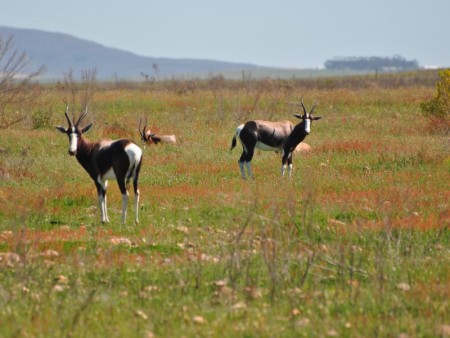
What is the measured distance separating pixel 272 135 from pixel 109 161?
29.3 ft

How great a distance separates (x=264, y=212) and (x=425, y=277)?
529 centimetres

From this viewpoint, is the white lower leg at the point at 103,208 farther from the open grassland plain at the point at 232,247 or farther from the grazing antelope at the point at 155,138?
the grazing antelope at the point at 155,138

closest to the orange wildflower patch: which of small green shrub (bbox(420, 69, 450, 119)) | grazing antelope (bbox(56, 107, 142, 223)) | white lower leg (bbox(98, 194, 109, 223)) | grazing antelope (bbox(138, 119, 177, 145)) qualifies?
grazing antelope (bbox(138, 119, 177, 145))

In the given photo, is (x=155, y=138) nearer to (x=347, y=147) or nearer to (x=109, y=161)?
(x=347, y=147)

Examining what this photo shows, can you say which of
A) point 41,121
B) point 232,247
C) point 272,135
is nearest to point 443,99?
point 272,135

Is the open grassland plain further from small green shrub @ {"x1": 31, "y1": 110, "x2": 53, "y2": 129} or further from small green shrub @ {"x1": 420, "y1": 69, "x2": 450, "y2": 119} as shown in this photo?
small green shrub @ {"x1": 420, "y1": 69, "x2": 450, "y2": 119}

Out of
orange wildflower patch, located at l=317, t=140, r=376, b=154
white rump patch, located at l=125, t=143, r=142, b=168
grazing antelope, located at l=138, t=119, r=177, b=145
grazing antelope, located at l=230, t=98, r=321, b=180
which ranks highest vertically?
white rump patch, located at l=125, t=143, r=142, b=168

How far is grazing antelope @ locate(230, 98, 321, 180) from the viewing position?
2412cm

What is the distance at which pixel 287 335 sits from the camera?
29.0ft

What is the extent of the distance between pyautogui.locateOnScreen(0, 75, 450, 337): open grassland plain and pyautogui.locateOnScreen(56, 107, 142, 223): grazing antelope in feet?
1.95

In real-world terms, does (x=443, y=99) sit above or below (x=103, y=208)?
above

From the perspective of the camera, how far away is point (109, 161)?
54.3 ft

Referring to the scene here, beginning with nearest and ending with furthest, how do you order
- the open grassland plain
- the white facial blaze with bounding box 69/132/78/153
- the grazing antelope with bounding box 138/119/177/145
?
the open grassland plain
the white facial blaze with bounding box 69/132/78/153
the grazing antelope with bounding box 138/119/177/145

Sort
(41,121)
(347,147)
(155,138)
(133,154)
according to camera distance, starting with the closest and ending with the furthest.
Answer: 1. (133,154)
2. (347,147)
3. (155,138)
4. (41,121)
